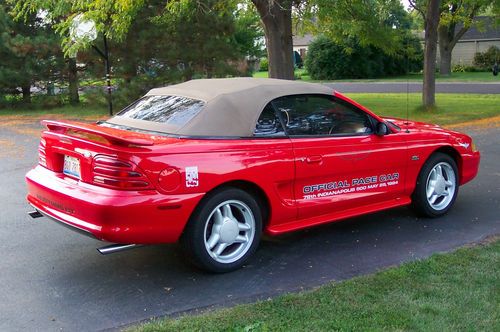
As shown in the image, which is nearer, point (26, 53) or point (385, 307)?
point (385, 307)

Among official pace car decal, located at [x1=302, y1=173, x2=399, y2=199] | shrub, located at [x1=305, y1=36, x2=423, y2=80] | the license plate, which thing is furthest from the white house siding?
the license plate

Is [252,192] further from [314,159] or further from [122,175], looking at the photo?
[122,175]

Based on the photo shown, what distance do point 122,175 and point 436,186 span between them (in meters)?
3.53

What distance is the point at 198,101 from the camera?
494cm

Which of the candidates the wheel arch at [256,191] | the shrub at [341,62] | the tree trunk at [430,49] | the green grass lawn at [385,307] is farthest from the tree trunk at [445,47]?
the green grass lawn at [385,307]

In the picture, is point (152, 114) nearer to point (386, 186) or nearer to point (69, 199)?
point (69, 199)

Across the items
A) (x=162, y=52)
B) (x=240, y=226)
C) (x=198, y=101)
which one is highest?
(x=162, y=52)

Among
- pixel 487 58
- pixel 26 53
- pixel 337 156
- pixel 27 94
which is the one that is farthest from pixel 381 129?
pixel 487 58

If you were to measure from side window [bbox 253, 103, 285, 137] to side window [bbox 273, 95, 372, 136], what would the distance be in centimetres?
8

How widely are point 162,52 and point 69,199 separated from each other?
50.7 feet

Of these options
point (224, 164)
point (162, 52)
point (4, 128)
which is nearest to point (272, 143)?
point (224, 164)

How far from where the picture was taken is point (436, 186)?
6.05m

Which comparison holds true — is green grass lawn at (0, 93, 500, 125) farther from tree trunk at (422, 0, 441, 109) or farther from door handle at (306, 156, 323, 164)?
door handle at (306, 156, 323, 164)

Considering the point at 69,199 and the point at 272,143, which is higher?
the point at 272,143
